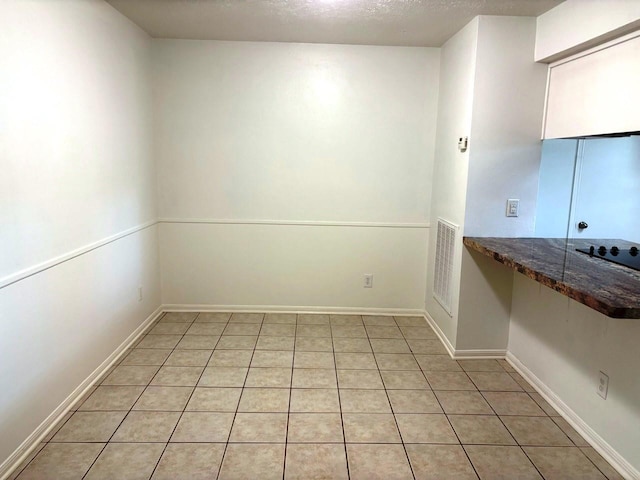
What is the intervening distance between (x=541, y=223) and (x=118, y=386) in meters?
3.14

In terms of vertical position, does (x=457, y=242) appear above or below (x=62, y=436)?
above

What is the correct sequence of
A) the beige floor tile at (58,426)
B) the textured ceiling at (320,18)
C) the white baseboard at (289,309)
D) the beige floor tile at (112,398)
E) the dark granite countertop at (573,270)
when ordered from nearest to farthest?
1. the dark granite countertop at (573,270)
2. the beige floor tile at (58,426)
3. the beige floor tile at (112,398)
4. the textured ceiling at (320,18)
5. the white baseboard at (289,309)

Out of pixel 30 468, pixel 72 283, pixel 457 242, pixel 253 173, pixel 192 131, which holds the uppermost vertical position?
pixel 192 131

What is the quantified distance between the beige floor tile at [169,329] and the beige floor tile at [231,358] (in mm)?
557

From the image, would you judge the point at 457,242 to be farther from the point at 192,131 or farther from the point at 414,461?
the point at 192,131

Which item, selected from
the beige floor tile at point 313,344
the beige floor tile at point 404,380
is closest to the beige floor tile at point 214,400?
the beige floor tile at point 313,344

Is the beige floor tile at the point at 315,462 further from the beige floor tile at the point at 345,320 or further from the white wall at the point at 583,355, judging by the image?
Answer: the beige floor tile at the point at 345,320

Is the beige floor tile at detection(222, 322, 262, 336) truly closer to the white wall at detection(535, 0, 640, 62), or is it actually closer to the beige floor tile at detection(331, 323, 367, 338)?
the beige floor tile at detection(331, 323, 367, 338)

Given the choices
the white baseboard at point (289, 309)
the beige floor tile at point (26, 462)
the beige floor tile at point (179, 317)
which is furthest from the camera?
the white baseboard at point (289, 309)

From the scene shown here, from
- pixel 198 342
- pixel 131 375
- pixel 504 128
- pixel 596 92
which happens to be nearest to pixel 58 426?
pixel 131 375

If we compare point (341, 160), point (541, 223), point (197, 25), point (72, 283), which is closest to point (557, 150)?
point (541, 223)

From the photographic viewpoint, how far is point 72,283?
2418mm

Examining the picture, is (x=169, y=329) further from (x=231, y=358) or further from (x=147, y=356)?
(x=231, y=358)

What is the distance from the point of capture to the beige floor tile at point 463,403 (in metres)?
2.47
